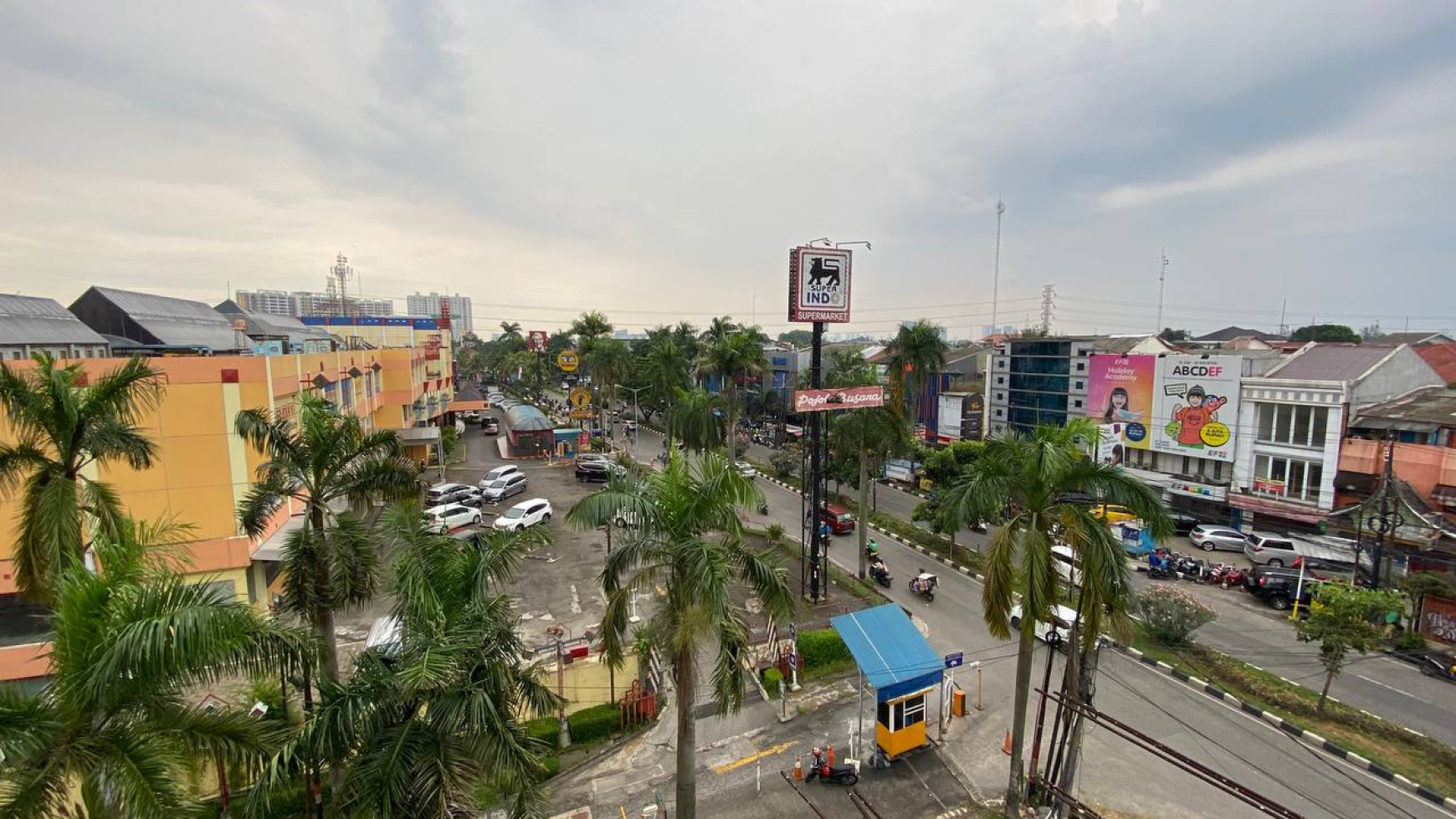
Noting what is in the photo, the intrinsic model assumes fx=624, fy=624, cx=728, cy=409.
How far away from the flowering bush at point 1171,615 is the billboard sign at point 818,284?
14483mm

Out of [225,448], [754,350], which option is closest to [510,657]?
[225,448]

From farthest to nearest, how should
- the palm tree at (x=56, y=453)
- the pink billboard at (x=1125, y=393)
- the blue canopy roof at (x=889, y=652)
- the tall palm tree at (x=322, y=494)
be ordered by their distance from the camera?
the pink billboard at (x=1125, y=393)
the blue canopy roof at (x=889, y=652)
the tall palm tree at (x=322, y=494)
the palm tree at (x=56, y=453)

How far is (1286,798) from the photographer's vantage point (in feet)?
46.0

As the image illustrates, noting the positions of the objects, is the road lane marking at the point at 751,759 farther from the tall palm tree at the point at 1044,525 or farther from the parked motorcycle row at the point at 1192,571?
the parked motorcycle row at the point at 1192,571

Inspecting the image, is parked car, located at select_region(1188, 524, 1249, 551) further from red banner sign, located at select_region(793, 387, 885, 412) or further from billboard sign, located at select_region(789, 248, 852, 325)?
billboard sign, located at select_region(789, 248, 852, 325)

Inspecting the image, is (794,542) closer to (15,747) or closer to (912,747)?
(912,747)

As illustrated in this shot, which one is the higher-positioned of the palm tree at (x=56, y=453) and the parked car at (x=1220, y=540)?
the palm tree at (x=56, y=453)

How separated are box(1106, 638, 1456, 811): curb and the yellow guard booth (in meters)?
9.40

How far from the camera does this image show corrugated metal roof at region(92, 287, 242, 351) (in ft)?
97.3

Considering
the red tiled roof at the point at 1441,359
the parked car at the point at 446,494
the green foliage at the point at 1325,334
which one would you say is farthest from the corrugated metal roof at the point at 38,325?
the green foliage at the point at 1325,334

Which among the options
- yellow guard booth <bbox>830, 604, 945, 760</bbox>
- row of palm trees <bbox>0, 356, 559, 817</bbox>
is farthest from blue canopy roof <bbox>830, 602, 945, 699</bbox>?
row of palm trees <bbox>0, 356, 559, 817</bbox>

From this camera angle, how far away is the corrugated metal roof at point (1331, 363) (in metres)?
31.8

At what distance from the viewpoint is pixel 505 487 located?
38625 millimetres

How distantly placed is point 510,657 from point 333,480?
523 centimetres
